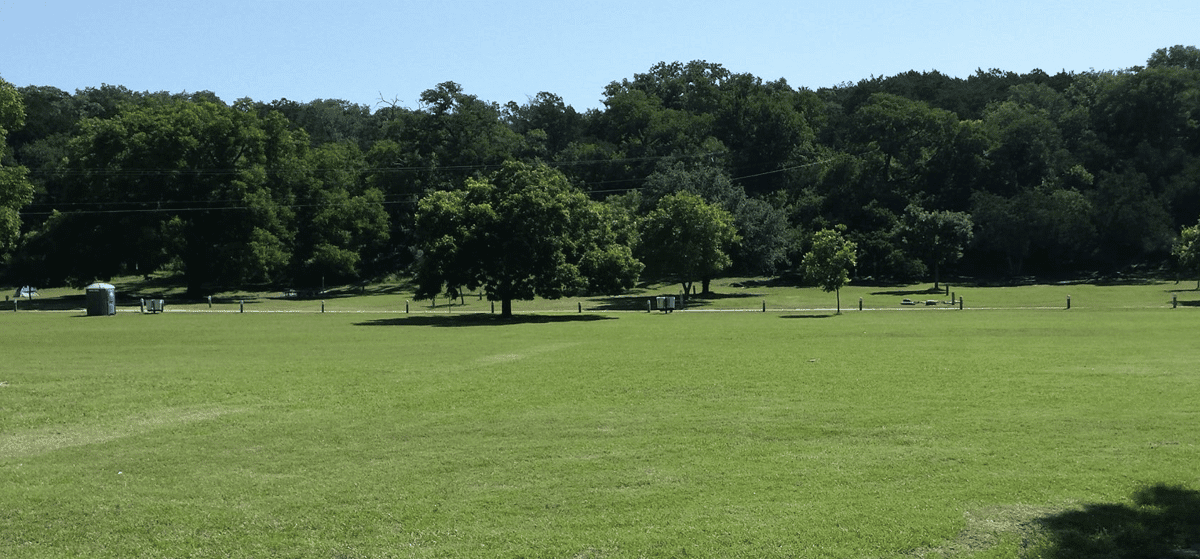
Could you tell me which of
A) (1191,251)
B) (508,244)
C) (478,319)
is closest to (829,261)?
(508,244)

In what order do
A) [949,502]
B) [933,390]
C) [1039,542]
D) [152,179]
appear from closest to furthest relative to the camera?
[1039,542] < [949,502] < [933,390] < [152,179]

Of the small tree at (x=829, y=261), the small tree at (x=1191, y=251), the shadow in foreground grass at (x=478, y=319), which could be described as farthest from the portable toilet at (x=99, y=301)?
the small tree at (x=1191, y=251)

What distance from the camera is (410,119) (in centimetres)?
11412

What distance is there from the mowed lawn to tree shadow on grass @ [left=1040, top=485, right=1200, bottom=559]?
0.80 ft

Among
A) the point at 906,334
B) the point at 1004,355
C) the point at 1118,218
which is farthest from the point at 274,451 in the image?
the point at 1118,218

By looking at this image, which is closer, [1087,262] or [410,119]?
[1087,262]

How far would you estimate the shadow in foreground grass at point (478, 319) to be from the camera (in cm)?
5059

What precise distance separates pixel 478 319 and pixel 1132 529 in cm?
4682

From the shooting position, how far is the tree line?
62156 mm

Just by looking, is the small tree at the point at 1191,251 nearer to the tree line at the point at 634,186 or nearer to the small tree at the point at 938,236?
the tree line at the point at 634,186

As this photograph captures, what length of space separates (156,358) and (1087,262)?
8956 centimetres

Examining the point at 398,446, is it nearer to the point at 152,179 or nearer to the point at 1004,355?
the point at 1004,355

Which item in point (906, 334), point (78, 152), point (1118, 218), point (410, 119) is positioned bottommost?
point (906, 334)

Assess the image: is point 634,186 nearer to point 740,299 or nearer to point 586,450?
point 740,299
